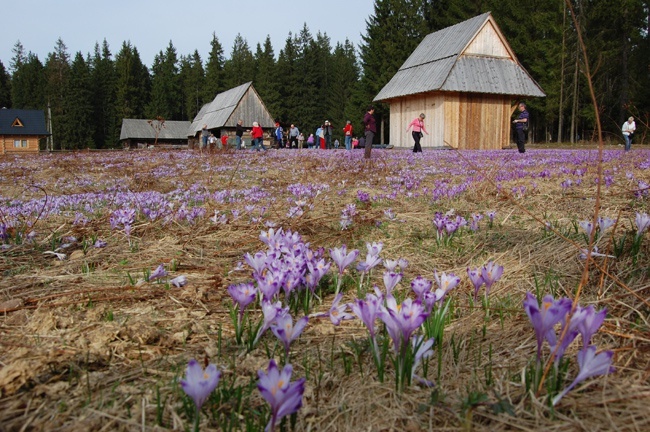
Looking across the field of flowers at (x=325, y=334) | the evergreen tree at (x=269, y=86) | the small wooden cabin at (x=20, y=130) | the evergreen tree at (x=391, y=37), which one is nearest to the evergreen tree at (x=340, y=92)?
the evergreen tree at (x=269, y=86)

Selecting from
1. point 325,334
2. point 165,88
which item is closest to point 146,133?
point 165,88

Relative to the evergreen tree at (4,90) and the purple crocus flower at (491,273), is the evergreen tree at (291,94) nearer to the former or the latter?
the evergreen tree at (4,90)

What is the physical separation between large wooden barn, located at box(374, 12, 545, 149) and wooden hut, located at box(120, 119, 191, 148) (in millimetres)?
53065

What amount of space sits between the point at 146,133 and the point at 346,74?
3561 cm

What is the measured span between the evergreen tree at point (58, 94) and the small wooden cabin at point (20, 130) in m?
8.27

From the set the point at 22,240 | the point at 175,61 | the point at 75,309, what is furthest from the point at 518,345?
the point at 175,61

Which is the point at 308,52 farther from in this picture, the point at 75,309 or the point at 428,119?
the point at 75,309

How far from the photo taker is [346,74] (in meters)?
79.1

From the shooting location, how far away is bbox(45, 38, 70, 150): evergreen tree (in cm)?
7419

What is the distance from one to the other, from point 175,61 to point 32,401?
106 meters

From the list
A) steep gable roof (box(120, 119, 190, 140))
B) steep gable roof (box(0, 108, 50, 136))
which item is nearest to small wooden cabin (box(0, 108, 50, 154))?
steep gable roof (box(0, 108, 50, 136))

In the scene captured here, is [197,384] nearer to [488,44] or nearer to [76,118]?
[488,44]

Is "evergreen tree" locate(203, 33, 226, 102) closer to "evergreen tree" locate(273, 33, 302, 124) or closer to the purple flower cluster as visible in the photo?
"evergreen tree" locate(273, 33, 302, 124)

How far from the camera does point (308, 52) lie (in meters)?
79.4
